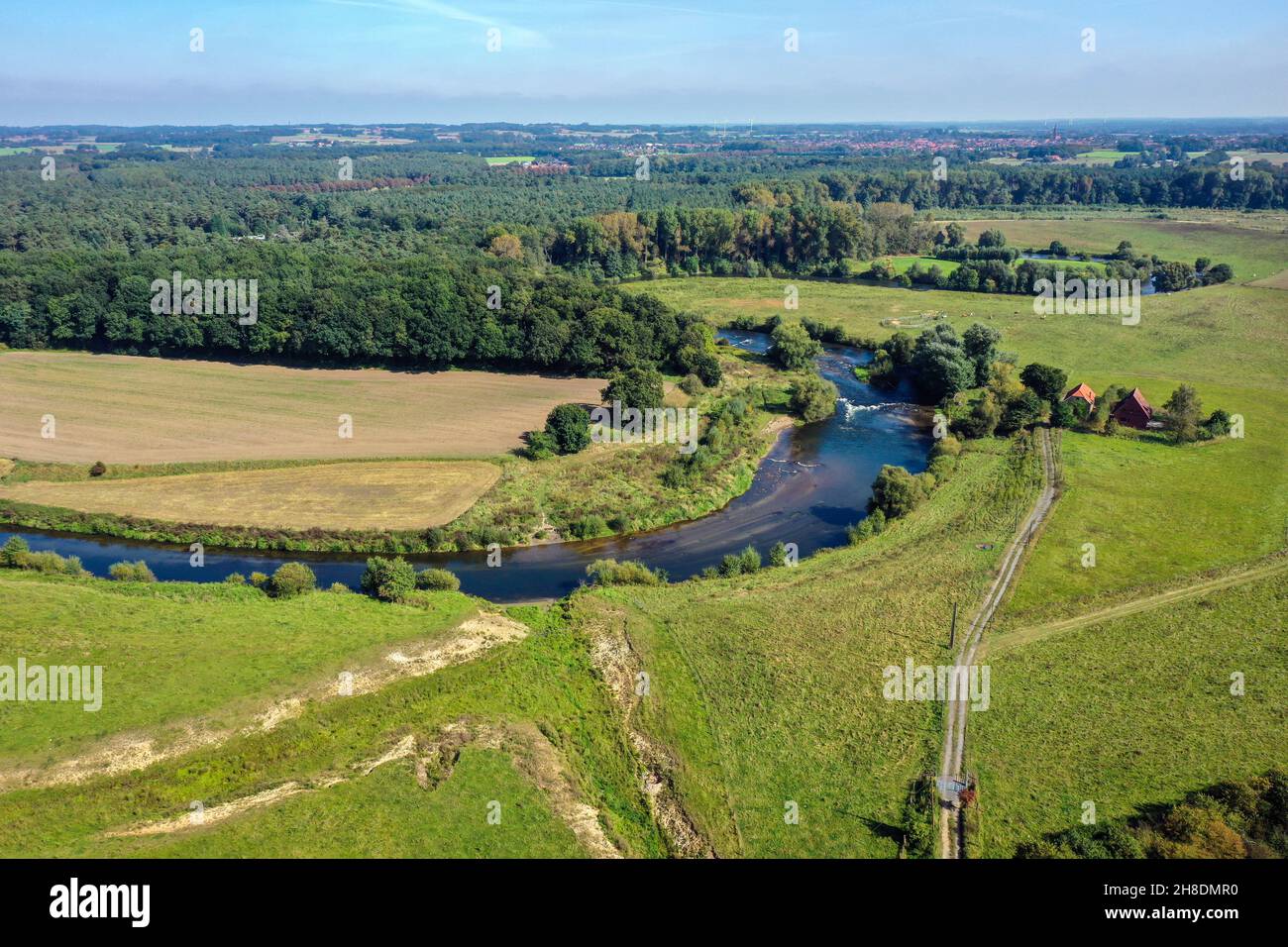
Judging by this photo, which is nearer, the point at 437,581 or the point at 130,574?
the point at 437,581

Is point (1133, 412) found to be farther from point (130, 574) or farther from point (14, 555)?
point (14, 555)

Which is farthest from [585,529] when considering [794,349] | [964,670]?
[794,349]

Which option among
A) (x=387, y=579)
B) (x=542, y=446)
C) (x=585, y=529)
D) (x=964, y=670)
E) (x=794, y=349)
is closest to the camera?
(x=964, y=670)

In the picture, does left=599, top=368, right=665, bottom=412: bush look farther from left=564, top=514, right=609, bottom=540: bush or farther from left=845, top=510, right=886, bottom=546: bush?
left=845, top=510, right=886, bottom=546: bush

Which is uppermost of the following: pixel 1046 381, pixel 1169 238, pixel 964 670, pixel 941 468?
pixel 1169 238

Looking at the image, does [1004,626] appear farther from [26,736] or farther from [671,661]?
[26,736]

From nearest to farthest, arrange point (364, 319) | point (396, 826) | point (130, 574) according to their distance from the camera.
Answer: point (396, 826)
point (130, 574)
point (364, 319)
